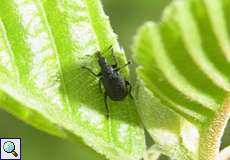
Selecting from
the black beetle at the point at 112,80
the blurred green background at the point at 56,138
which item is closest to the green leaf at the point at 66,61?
the black beetle at the point at 112,80

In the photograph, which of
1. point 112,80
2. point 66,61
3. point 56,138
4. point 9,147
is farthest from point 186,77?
point 56,138

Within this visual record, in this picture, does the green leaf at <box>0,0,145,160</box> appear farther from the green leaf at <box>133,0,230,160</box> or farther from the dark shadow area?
the dark shadow area

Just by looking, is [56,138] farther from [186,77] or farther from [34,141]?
[186,77]

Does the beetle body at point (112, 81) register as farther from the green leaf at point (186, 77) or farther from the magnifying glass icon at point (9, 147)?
the magnifying glass icon at point (9, 147)

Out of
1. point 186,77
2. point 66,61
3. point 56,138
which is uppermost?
point 56,138

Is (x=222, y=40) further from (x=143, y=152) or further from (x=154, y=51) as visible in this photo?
(x=143, y=152)

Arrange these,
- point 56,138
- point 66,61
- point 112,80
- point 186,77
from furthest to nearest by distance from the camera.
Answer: point 56,138
point 112,80
point 66,61
point 186,77
